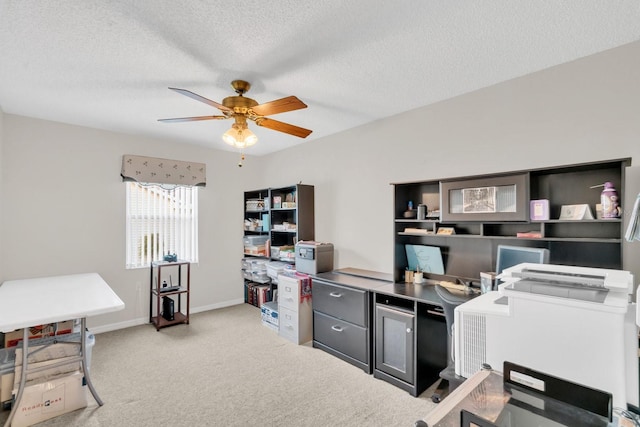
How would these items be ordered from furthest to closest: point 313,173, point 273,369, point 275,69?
point 313,173 < point 273,369 < point 275,69

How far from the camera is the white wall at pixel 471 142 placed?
205cm

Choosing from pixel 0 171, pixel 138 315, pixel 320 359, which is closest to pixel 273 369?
pixel 320 359

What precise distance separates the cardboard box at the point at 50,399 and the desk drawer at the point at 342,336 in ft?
6.46

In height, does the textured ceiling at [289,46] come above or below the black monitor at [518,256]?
above

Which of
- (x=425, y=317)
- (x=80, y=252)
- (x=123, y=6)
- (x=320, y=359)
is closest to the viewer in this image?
(x=123, y=6)

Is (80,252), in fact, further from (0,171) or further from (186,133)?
(186,133)

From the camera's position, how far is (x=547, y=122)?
7.59ft

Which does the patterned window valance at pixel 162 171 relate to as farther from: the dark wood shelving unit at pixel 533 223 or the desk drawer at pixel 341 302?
the dark wood shelving unit at pixel 533 223

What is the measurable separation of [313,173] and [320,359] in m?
2.37

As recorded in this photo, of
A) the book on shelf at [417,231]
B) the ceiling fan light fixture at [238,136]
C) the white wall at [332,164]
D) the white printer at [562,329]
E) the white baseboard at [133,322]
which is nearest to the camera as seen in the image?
the white printer at [562,329]

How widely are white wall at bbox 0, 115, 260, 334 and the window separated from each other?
108 millimetres

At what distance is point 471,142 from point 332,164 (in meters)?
1.74

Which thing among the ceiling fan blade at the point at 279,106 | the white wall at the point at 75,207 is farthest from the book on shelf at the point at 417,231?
the white wall at the point at 75,207

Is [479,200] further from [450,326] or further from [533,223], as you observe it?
[450,326]
